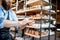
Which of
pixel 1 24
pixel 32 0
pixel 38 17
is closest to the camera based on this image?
pixel 1 24

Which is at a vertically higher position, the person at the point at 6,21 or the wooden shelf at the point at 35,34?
the person at the point at 6,21

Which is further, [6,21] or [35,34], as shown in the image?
[35,34]

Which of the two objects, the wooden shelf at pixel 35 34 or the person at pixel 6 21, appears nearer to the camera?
the person at pixel 6 21

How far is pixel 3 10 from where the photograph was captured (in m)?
0.98

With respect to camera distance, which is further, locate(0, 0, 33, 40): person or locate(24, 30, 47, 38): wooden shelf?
locate(24, 30, 47, 38): wooden shelf

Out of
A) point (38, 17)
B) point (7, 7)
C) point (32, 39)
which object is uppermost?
point (7, 7)

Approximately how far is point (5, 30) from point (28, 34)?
7.41 feet

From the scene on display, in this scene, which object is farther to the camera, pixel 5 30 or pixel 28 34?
pixel 28 34

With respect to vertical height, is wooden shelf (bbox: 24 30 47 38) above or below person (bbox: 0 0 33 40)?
below

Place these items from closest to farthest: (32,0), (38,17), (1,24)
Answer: (1,24) < (38,17) < (32,0)

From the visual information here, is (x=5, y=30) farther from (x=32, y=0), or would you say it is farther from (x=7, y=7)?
(x=32, y=0)

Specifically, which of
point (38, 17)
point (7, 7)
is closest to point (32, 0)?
point (38, 17)

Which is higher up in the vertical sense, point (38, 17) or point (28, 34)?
point (38, 17)

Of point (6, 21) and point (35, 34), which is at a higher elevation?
point (6, 21)
